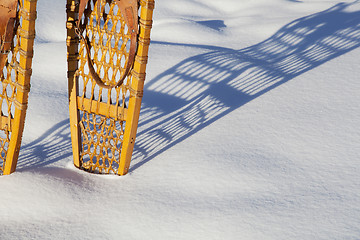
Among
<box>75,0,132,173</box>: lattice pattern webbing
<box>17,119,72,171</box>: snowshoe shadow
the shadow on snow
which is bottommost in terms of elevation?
<box>17,119,72,171</box>: snowshoe shadow

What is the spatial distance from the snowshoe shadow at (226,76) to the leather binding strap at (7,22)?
0.86m

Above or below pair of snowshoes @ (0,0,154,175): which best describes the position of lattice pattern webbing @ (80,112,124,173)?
below

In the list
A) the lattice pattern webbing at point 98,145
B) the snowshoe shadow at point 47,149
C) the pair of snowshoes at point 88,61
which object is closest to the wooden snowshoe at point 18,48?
the pair of snowshoes at point 88,61

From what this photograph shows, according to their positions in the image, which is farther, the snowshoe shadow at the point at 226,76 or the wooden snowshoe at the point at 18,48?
the snowshoe shadow at the point at 226,76

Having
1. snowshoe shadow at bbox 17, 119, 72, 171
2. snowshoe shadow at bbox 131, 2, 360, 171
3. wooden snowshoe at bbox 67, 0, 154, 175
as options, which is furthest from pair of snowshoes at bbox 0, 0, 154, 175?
snowshoe shadow at bbox 131, 2, 360, 171

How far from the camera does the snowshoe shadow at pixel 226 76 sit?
3074mm

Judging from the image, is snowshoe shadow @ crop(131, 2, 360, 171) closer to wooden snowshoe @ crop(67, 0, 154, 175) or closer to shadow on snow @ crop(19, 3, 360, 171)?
shadow on snow @ crop(19, 3, 360, 171)

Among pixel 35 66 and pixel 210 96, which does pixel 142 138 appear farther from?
pixel 35 66

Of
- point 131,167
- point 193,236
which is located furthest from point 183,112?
point 193,236

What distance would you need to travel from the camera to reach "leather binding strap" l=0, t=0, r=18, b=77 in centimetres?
226

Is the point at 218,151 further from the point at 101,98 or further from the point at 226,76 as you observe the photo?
the point at 226,76

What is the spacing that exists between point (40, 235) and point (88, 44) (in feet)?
3.01

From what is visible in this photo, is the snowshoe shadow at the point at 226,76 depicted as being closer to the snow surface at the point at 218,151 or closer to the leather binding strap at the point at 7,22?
the snow surface at the point at 218,151

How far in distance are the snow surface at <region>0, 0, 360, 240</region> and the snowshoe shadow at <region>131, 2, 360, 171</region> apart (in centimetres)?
1
